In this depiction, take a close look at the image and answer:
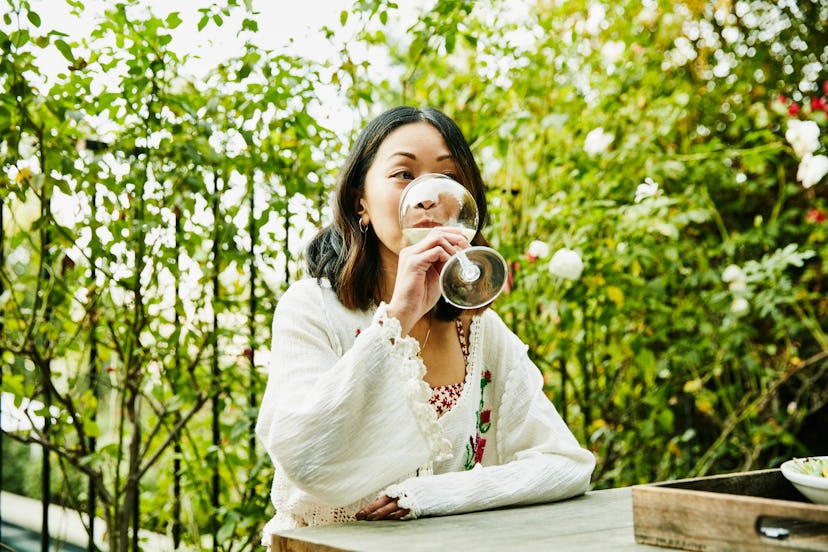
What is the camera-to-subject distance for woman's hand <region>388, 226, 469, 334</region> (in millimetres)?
1271

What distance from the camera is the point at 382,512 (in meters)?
1.18

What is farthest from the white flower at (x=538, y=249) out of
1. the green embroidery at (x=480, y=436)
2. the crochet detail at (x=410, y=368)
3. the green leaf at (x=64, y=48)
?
the green leaf at (x=64, y=48)

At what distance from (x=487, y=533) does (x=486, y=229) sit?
1.77 meters

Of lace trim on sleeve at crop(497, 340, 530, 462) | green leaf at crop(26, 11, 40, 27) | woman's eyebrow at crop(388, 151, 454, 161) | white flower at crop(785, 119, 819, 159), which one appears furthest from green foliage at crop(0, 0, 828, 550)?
lace trim on sleeve at crop(497, 340, 530, 462)

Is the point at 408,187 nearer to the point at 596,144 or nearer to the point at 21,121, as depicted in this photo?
the point at 21,121

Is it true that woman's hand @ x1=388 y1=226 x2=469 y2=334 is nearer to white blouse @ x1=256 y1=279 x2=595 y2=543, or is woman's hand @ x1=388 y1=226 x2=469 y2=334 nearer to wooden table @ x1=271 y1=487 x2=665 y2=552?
white blouse @ x1=256 y1=279 x2=595 y2=543

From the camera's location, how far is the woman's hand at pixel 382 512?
1.18 m

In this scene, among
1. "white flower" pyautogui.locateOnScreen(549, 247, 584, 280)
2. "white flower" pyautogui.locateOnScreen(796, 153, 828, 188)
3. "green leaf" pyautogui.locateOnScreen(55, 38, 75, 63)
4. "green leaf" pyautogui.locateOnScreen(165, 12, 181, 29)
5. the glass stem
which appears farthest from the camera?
"white flower" pyautogui.locateOnScreen(796, 153, 828, 188)

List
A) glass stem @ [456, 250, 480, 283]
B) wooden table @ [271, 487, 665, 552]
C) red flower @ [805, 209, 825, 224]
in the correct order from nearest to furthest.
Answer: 1. wooden table @ [271, 487, 665, 552]
2. glass stem @ [456, 250, 480, 283]
3. red flower @ [805, 209, 825, 224]

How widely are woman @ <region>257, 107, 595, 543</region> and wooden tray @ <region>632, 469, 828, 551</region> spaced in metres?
0.35

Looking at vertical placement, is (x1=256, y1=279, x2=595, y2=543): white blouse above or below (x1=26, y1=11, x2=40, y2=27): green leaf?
below

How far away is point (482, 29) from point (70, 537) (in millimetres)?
2834

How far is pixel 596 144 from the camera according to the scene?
2684 millimetres

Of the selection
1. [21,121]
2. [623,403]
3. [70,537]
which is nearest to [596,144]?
[623,403]
